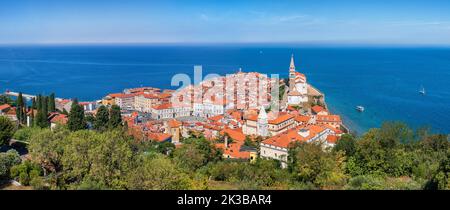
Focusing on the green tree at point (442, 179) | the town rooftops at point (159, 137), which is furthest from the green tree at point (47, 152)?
the town rooftops at point (159, 137)

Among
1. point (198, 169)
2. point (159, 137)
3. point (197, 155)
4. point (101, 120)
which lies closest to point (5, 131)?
point (101, 120)

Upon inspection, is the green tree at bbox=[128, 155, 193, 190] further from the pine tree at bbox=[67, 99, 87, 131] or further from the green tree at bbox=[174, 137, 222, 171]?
the pine tree at bbox=[67, 99, 87, 131]

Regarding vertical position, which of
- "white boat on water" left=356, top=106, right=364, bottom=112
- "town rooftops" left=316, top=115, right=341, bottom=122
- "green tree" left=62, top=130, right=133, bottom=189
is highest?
"green tree" left=62, top=130, right=133, bottom=189

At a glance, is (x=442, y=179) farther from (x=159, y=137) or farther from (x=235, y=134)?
(x=159, y=137)

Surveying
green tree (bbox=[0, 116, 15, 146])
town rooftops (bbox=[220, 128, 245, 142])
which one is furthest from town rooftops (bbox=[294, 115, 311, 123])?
green tree (bbox=[0, 116, 15, 146])

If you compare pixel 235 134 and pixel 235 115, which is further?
pixel 235 115

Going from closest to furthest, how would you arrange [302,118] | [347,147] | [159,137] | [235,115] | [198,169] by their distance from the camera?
[198,169]
[347,147]
[159,137]
[302,118]
[235,115]

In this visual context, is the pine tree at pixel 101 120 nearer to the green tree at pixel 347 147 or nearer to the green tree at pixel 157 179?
the green tree at pixel 347 147

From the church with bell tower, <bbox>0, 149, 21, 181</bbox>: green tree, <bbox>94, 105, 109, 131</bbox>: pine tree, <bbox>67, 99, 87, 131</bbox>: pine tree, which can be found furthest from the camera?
the church with bell tower
